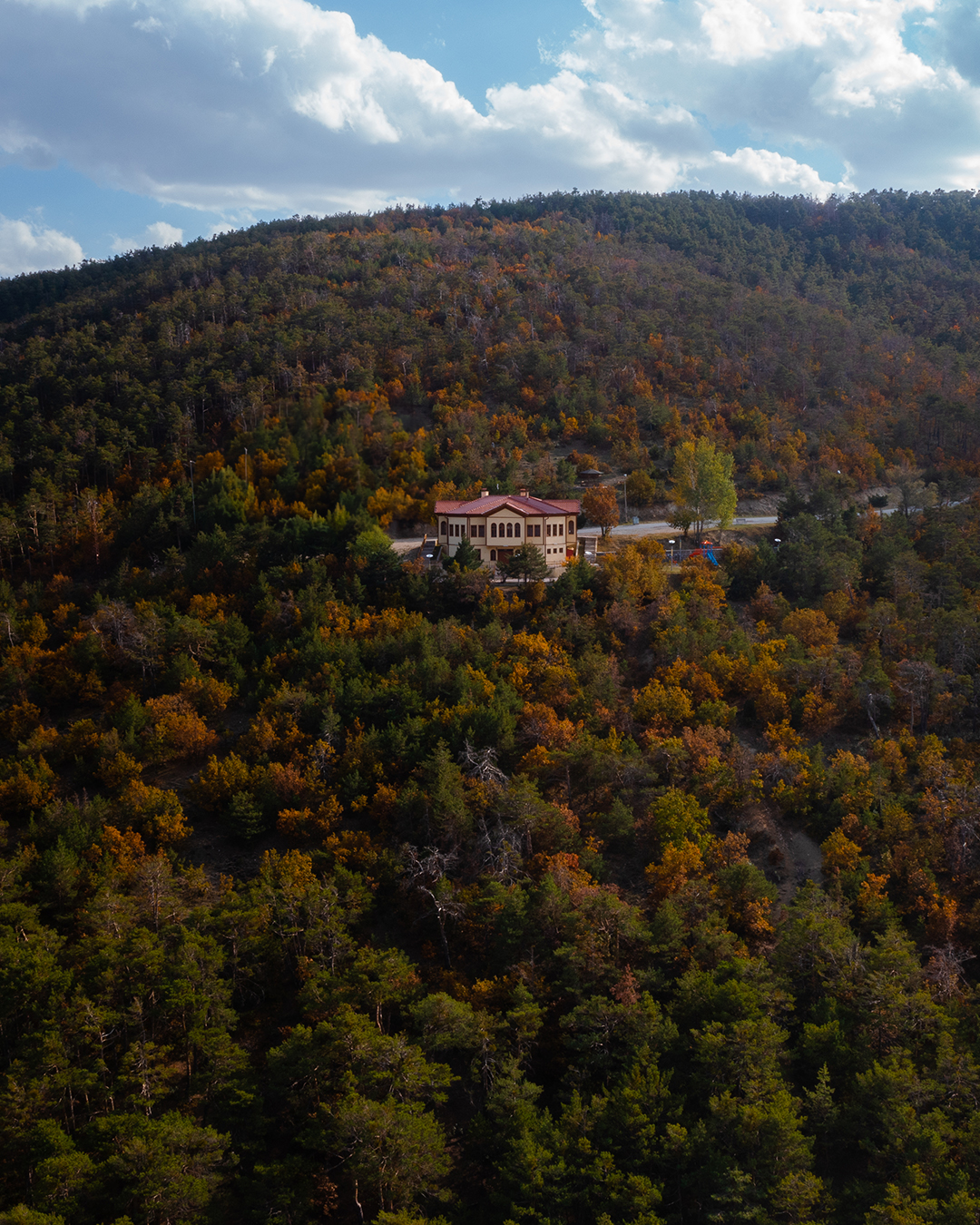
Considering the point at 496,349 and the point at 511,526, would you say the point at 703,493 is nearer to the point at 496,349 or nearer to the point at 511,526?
the point at 511,526

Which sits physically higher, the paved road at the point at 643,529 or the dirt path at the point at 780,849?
the paved road at the point at 643,529

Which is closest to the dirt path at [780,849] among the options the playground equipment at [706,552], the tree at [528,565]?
the tree at [528,565]

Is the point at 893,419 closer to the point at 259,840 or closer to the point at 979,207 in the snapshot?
the point at 259,840

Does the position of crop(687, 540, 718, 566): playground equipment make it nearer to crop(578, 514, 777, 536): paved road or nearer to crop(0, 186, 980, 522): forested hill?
crop(578, 514, 777, 536): paved road

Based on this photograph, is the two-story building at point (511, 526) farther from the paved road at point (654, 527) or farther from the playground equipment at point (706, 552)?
the playground equipment at point (706, 552)

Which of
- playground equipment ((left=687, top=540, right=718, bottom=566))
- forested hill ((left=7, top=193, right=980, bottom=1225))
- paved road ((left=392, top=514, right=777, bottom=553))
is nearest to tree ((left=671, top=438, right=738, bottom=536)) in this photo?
playground equipment ((left=687, top=540, right=718, bottom=566))

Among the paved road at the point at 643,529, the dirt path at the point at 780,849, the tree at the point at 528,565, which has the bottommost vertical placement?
the dirt path at the point at 780,849

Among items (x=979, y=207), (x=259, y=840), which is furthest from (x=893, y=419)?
(x=979, y=207)
